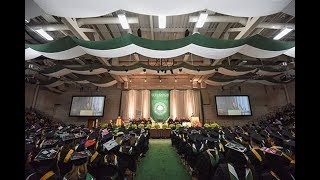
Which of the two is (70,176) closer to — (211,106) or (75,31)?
(75,31)

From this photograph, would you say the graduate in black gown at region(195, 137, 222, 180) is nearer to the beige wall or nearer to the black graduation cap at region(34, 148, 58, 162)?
the black graduation cap at region(34, 148, 58, 162)

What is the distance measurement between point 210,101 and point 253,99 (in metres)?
4.08

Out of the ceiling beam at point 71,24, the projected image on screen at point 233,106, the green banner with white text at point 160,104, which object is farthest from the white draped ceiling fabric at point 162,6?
the projected image on screen at point 233,106

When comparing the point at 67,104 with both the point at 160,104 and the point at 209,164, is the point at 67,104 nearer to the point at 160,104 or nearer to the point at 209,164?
the point at 160,104

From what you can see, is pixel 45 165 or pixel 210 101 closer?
pixel 45 165

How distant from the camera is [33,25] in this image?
6.51 meters

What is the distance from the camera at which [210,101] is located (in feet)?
57.0

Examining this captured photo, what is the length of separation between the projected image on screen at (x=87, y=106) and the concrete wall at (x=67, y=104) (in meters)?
0.64

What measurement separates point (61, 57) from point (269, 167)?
263 inches

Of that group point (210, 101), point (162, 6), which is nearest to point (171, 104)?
point (210, 101)

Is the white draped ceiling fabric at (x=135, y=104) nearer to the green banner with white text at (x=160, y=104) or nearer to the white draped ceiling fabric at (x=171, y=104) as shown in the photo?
the white draped ceiling fabric at (x=171, y=104)

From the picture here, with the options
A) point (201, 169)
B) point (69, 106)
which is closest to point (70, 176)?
point (201, 169)

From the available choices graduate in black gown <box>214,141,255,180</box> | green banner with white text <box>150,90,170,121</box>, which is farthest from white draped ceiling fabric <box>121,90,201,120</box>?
graduate in black gown <box>214,141,255,180</box>

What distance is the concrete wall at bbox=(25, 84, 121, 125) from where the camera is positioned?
17109 millimetres
